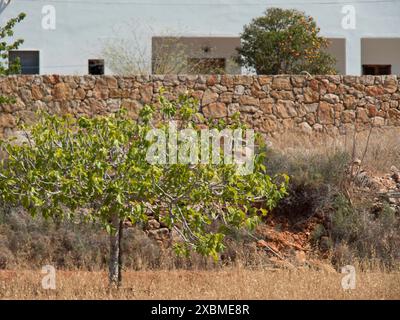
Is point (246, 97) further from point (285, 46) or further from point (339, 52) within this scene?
point (339, 52)

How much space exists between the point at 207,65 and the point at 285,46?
2.92 m

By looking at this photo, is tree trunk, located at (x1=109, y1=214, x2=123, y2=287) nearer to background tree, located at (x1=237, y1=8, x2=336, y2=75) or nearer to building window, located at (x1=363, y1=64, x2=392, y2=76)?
background tree, located at (x1=237, y1=8, x2=336, y2=75)

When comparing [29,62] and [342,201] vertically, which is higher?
[29,62]

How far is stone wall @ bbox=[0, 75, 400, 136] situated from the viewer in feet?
60.0

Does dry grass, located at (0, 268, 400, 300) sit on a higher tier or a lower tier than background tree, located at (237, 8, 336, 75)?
lower

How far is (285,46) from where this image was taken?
797 inches

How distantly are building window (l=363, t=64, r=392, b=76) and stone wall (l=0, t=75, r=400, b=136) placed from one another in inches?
251

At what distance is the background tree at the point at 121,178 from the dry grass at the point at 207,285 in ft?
1.82

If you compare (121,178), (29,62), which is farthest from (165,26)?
(121,178)

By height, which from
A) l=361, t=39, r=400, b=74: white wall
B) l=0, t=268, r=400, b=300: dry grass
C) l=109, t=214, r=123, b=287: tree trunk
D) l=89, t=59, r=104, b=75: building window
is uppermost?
l=361, t=39, r=400, b=74: white wall

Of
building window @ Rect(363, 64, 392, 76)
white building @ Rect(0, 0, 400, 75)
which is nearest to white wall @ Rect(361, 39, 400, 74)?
building window @ Rect(363, 64, 392, 76)

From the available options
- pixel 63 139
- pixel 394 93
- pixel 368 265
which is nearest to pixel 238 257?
pixel 368 265
